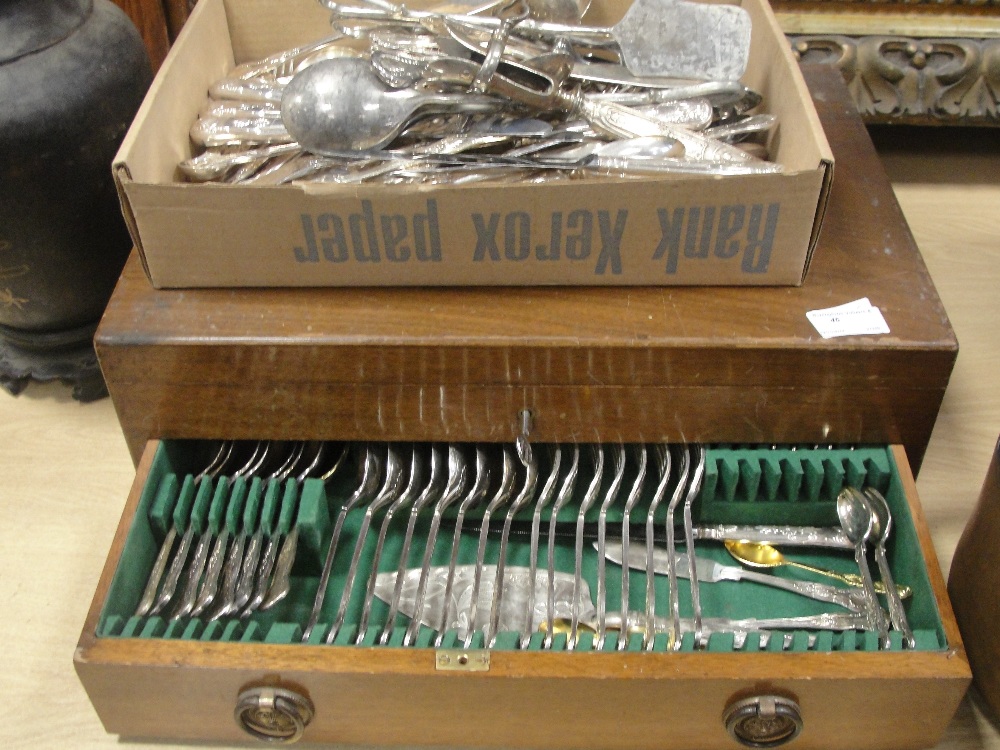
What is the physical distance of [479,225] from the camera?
64 centimetres

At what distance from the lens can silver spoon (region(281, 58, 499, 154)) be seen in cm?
69

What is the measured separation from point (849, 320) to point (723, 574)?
0.65 ft

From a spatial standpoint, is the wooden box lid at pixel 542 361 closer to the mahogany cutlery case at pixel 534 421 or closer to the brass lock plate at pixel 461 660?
the mahogany cutlery case at pixel 534 421

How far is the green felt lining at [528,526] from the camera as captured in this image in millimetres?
657

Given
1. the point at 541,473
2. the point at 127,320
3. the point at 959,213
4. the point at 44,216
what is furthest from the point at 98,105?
the point at 959,213

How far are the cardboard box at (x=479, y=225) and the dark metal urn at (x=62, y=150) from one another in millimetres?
112

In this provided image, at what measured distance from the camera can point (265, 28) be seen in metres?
0.87

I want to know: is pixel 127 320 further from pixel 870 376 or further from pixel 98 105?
pixel 870 376

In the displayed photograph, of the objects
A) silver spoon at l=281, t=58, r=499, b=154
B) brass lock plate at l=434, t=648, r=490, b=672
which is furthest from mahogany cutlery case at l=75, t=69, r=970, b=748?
silver spoon at l=281, t=58, r=499, b=154

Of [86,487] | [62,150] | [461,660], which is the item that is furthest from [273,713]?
[62,150]

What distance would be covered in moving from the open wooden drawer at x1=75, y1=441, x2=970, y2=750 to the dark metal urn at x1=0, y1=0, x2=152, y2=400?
0.70ft

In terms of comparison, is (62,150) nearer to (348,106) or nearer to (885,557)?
(348,106)

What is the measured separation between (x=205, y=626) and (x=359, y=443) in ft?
0.62

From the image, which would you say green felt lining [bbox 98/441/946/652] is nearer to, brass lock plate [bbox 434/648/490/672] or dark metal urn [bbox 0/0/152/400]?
brass lock plate [bbox 434/648/490/672]
